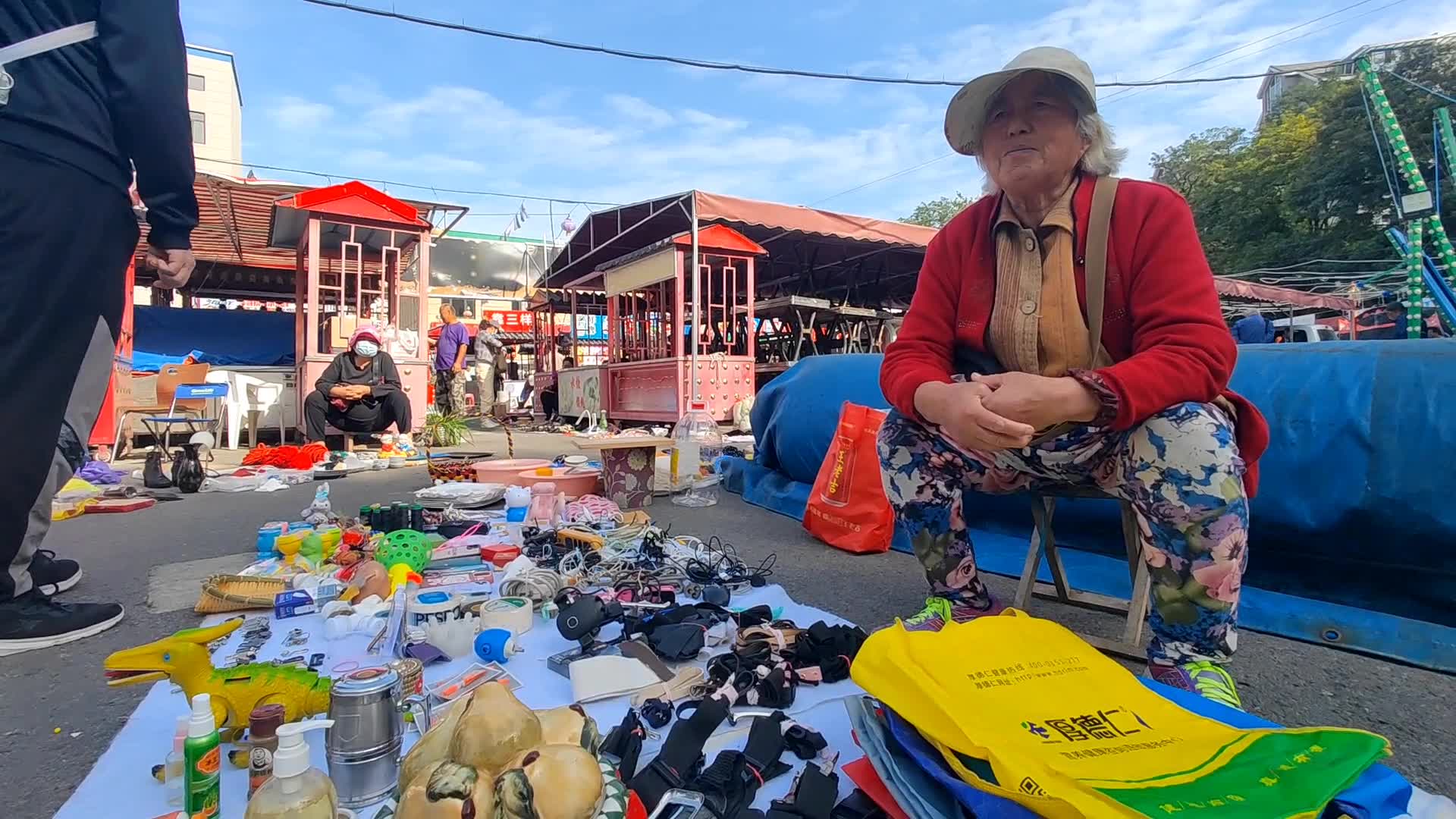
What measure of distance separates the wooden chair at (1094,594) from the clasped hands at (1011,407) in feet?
1.06

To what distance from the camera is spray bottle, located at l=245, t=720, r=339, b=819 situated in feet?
2.42

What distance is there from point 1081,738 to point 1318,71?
2954 cm

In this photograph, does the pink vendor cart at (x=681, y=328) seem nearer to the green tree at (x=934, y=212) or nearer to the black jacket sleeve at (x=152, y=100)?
the black jacket sleeve at (x=152, y=100)

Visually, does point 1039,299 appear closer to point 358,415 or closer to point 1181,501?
point 1181,501

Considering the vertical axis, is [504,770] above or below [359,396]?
below

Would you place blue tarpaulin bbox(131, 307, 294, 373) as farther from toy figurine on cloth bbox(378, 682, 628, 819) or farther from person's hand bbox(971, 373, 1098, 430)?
person's hand bbox(971, 373, 1098, 430)

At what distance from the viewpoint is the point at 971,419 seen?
1359mm

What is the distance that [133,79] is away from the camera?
1.74 metres

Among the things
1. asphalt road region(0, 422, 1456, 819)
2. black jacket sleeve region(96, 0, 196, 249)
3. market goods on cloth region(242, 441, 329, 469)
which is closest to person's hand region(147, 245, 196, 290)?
black jacket sleeve region(96, 0, 196, 249)

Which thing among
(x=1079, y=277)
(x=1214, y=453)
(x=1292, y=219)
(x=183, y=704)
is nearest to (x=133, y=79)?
(x=183, y=704)

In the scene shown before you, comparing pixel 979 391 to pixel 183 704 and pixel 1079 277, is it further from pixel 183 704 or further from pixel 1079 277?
pixel 183 704

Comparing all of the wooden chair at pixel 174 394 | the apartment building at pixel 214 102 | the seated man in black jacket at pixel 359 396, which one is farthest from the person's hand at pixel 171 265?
the apartment building at pixel 214 102

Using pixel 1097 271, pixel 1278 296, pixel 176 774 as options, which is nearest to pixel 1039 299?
pixel 1097 271

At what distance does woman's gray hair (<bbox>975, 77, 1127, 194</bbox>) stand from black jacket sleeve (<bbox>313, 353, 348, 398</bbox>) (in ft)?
20.6
